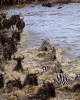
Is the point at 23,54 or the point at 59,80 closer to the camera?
the point at 59,80

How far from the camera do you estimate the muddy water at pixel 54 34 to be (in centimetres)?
1195

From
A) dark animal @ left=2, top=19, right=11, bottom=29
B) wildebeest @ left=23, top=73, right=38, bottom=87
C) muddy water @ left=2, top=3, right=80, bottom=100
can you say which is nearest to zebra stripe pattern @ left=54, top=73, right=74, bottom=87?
muddy water @ left=2, top=3, right=80, bottom=100

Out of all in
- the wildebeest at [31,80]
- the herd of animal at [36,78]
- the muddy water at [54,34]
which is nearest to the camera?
the herd of animal at [36,78]

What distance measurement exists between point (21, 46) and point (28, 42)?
34.2 inches

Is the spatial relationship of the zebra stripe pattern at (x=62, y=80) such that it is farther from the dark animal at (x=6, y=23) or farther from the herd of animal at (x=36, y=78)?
the dark animal at (x=6, y=23)

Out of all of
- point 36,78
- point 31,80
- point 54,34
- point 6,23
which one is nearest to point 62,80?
point 36,78

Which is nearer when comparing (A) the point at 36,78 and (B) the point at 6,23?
(A) the point at 36,78

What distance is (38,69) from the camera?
11.5 metres

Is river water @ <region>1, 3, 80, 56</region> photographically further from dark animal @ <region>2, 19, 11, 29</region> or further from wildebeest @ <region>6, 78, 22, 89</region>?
wildebeest @ <region>6, 78, 22, 89</region>

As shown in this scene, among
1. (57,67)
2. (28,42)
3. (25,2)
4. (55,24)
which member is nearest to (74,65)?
(57,67)

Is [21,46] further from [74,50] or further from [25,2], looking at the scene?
[25,2]

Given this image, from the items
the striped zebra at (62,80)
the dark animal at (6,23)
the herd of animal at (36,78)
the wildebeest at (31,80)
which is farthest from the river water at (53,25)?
the wildebeest at (31,80)

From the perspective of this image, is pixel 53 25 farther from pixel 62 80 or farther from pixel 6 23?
pixel 62 80

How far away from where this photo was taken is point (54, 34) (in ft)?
56.1
